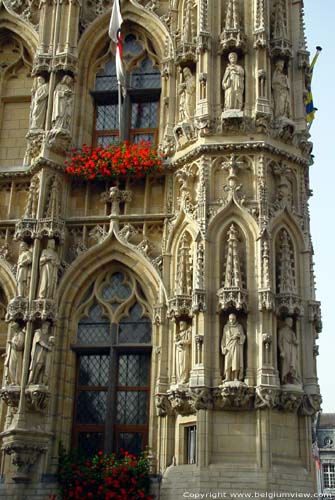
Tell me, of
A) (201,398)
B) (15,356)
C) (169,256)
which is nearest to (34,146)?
(169,256)

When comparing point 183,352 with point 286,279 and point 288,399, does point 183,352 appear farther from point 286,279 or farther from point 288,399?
point 286,279

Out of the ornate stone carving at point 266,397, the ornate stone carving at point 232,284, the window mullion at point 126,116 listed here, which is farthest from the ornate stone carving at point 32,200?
the ornate stone carving at point 266,397

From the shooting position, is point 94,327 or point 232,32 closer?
point 94,327

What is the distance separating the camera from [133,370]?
54.4 ft

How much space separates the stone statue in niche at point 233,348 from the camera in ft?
48.2

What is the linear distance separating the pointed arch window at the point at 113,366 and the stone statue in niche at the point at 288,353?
2.93m

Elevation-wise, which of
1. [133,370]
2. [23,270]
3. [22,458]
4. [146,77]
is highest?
[146,77]

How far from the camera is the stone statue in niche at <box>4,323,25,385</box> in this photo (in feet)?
52.0

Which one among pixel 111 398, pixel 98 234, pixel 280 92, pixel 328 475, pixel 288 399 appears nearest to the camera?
pixel 288 399

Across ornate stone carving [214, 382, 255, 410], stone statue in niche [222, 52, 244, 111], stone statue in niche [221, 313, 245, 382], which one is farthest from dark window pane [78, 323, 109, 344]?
stone statue in niche [222, 52, 244, 111]

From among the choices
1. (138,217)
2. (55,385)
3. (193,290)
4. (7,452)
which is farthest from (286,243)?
(7,452)

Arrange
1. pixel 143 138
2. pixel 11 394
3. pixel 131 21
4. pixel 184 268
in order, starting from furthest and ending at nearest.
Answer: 1. pixel 131 21
2. pixel 143 138
3. pixel 184 268
4. pixel 11 394

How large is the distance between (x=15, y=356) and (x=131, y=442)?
295 centimetres

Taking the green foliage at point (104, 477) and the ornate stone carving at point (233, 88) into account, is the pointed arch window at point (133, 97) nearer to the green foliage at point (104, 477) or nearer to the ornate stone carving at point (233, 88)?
the ornate stone carving at point (233, 88)
